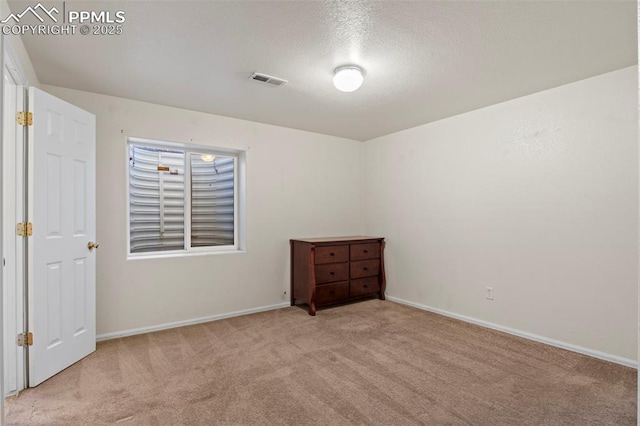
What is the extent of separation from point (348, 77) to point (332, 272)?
2.43 m

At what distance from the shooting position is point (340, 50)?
237 cm

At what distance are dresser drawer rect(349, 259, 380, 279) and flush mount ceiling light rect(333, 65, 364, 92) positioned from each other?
95.5 inches

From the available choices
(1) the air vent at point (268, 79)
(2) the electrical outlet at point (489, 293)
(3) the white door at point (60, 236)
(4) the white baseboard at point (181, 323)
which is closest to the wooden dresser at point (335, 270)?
(4) the white baseboard at point (181, 323)

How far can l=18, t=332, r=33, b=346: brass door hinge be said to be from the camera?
2355 mm

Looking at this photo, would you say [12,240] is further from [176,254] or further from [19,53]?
[176,254]

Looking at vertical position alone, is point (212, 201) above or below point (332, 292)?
above

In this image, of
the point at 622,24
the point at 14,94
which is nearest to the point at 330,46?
the point at 622,24

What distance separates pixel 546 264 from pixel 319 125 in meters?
2.89

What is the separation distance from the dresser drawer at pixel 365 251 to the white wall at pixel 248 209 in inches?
22.7

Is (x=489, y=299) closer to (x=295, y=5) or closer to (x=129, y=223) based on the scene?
(x=295, y=5)

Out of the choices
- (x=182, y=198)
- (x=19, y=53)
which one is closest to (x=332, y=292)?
(x=182, y=198)

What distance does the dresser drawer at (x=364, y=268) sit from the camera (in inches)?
175

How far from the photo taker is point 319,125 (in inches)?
171

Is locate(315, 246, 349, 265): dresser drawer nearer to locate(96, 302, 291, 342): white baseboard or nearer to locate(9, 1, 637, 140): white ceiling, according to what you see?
locate(96, 302, 291, 342): white baseboard
